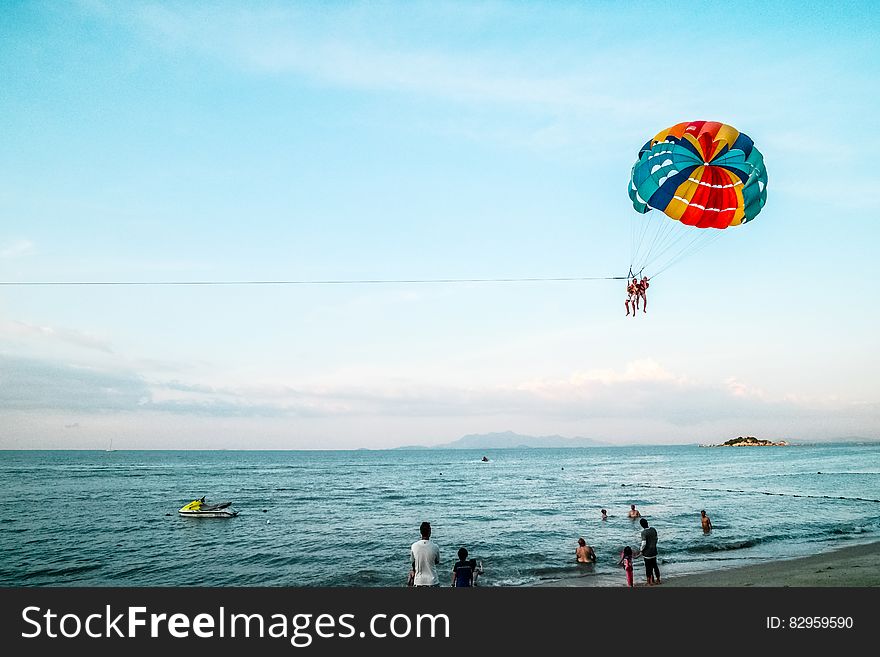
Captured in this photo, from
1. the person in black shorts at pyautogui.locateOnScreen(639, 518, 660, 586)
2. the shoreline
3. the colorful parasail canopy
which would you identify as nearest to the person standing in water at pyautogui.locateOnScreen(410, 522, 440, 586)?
the person in black shorts at pyautogui.locateOnScreen(639, 518, 660, 586)

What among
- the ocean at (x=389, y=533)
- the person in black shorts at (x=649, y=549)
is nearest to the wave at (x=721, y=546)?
the ocean at (x=389, y=533)

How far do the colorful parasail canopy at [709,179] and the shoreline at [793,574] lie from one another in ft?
29.3

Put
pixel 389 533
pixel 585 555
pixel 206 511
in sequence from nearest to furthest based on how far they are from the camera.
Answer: pixel 585 555
pixel 389 533
pixel 206 511

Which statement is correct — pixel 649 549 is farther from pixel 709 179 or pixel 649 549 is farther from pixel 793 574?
pixel 709 179

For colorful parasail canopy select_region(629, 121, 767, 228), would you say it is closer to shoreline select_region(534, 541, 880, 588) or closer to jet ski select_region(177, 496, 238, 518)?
shoreline select_region(534, 541, 880, 588)

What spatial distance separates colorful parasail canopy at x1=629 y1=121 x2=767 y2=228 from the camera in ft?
48.9

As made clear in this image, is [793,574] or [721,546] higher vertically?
[793,574]

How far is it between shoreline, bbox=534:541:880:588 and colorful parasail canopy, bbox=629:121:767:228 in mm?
8944

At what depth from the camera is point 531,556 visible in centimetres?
2042

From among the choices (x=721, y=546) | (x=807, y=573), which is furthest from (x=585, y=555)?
(x=721, y=546)

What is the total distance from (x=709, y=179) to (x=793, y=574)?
34.5 feet

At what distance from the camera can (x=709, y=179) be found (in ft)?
49.1

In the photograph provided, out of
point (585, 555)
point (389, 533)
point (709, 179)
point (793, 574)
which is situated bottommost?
point (389, 533)

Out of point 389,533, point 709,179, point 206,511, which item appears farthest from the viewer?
point 206,511
